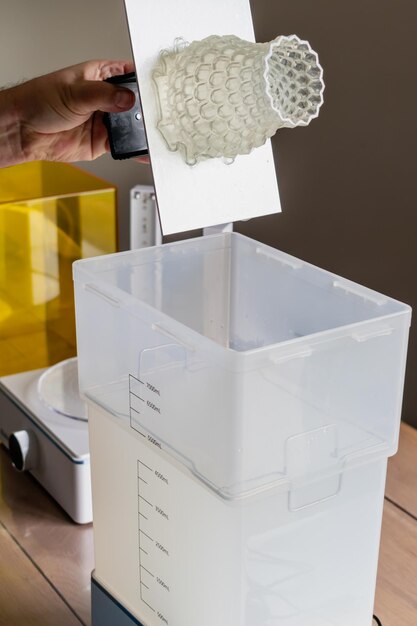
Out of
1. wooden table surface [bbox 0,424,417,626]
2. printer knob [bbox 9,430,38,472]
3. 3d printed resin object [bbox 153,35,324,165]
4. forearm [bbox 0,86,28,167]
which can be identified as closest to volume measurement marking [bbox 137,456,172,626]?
wooden table surface [bbox 0,424,417,626]

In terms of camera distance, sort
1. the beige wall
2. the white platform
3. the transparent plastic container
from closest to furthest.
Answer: the transparent plastic container
the white platform
the beige wall

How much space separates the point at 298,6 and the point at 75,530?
1091 millimetres

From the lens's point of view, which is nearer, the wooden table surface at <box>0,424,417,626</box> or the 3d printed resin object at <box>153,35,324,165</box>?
the 3d printed resin object at <box>153,35,324,165</box>

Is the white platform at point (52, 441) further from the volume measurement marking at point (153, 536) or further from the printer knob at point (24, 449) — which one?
the volume measurement marking at point (153, 536)

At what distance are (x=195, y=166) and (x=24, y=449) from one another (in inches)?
19.1

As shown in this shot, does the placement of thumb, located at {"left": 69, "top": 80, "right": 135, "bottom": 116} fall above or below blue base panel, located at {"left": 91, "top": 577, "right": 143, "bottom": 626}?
above

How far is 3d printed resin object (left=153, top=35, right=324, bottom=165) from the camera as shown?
0.70 m

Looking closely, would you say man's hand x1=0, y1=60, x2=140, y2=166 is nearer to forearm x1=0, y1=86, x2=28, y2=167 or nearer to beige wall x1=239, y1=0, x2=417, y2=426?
forearm x1=0, y1=86, x2=28, y2=167

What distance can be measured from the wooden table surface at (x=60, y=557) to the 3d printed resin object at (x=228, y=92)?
1.56 ft

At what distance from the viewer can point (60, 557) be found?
967 millimetres

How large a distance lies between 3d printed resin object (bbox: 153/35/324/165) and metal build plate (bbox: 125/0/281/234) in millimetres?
13

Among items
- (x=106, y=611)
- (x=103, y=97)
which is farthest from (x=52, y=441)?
(x=103, y=97)

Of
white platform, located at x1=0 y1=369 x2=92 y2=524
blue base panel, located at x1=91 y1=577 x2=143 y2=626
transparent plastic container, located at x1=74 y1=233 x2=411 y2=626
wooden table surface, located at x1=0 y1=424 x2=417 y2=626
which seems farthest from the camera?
white platform, located at x1=0 y1=369 x2=92 y2=524

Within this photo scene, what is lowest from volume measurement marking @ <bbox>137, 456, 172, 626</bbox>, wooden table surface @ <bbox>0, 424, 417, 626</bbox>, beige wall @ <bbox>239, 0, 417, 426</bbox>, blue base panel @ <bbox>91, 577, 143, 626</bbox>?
wooden table surface @ <bbox>0, 424, 417, 626</bbox>
